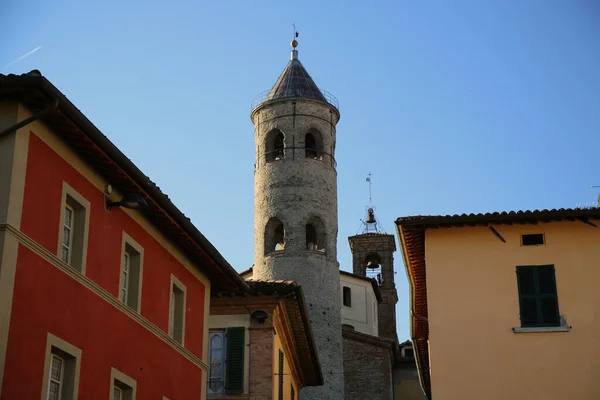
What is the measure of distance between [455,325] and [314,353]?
390 inches

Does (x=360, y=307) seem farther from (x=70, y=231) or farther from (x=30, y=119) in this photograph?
(x=30, y=119)

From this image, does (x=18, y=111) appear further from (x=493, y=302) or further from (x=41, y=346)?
(x=493, y=302)

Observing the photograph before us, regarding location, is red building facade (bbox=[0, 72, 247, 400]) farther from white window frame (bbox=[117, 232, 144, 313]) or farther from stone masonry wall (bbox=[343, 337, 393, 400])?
stone masonry wall (bbox=[343, 337, 393, 400])

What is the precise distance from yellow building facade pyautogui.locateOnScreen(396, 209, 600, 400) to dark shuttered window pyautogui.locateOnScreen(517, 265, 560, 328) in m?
0.02

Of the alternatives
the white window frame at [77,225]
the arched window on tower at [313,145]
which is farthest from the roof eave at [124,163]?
the arched window on tower at [313,145]

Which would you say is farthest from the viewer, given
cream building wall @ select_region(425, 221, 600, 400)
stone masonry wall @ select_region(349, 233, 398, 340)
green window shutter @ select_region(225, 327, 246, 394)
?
stone masonry wall @ select_region(349, 233, 398, 340)

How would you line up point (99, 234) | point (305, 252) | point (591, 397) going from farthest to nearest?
point (305, 252) < point (591, 397) < point (99, 234)

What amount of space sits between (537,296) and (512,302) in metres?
0.46

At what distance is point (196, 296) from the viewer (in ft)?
67.1

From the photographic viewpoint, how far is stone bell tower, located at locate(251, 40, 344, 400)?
2058 inches

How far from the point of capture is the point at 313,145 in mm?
56250

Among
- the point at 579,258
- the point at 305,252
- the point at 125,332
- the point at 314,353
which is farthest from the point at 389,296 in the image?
the point at 125,332

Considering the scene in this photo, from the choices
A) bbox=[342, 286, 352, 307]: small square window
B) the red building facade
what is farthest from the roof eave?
bbox=[342, 286, 352, 307]: small square window

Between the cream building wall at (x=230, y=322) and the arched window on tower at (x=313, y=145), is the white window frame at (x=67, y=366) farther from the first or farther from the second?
the arched window on tower at (x=313, y=145)
